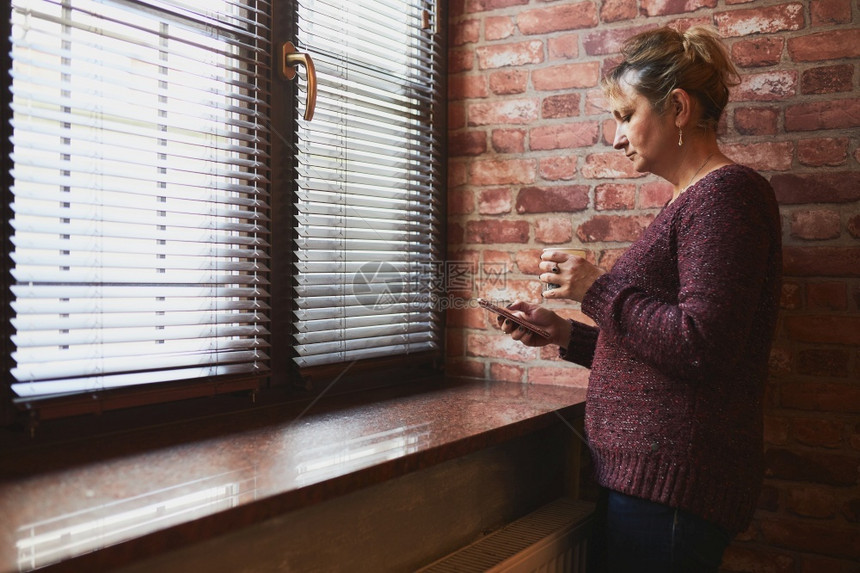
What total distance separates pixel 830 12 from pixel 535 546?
147cm

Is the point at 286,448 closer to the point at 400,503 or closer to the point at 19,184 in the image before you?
the point at 400,503

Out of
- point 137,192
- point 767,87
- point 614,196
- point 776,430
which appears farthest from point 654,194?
point 137,192

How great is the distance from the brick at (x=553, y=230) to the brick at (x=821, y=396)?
71cm

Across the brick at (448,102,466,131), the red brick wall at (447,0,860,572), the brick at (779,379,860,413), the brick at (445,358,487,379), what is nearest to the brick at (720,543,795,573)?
the red brick wall at (447,0,860,572)

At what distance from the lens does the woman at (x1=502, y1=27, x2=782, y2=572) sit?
1.36 metres

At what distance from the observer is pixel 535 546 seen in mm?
1729

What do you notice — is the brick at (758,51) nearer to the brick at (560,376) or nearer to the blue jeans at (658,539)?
the brick at (560,376)

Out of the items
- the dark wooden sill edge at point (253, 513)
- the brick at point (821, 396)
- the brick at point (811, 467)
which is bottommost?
the brick at point (811, 467)

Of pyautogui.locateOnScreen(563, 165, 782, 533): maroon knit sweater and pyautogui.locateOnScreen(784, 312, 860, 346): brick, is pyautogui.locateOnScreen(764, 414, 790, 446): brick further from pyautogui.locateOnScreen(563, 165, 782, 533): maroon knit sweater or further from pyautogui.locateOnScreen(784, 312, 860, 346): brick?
pyautogui.locateOnScreen(563, 165, 782, 533): maroon knit sweater

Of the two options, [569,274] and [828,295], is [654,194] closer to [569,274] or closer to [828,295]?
[828,295]

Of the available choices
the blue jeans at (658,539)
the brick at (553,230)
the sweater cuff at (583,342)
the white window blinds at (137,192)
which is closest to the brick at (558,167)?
the brick at (553,230)

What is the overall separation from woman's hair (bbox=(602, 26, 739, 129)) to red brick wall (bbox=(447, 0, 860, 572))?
1.41ft

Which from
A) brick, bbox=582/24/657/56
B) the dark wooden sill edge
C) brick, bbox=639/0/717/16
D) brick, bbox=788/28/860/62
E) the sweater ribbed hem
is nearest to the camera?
the dark wooden sill edge

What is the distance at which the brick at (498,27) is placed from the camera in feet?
7.67
